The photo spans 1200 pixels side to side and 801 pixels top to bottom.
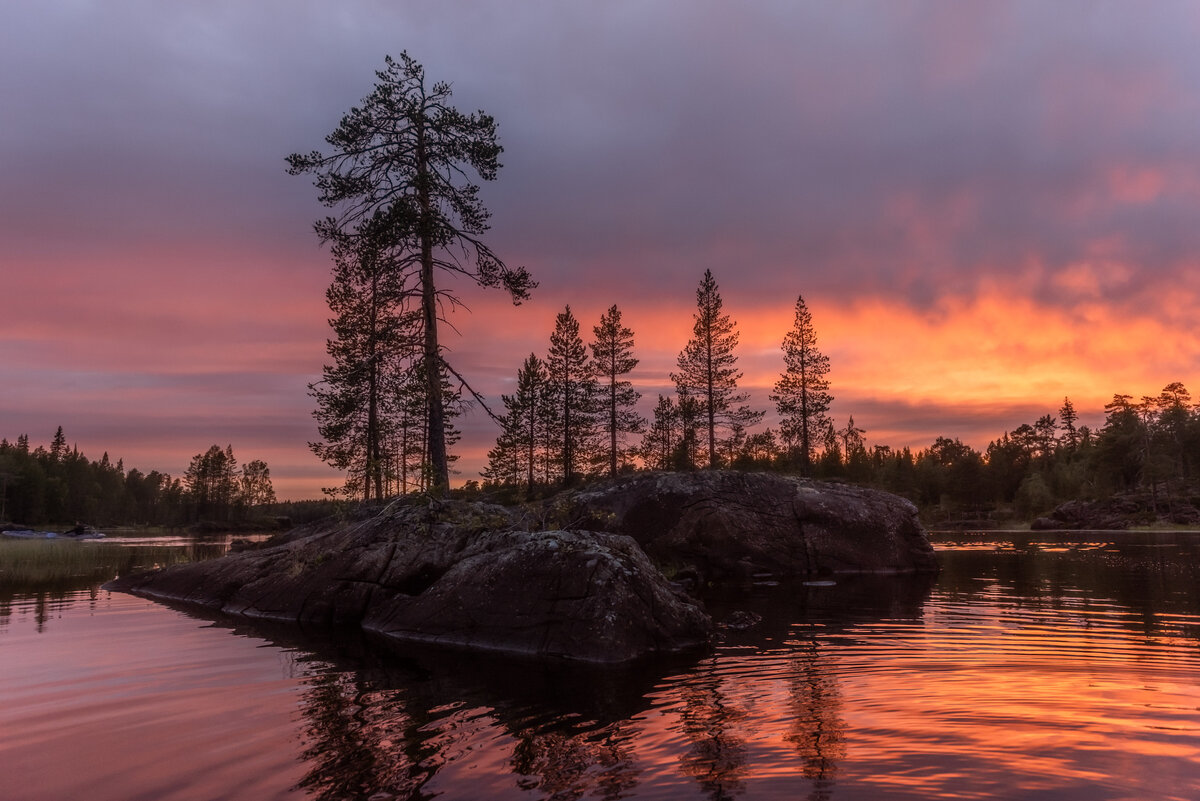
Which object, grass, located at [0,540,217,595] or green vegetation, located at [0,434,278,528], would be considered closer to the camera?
grass, located at [0,540,217,595]

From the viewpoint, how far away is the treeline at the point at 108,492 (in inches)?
4146

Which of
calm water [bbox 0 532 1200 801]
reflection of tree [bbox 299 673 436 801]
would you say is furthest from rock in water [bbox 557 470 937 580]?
reflection of tree [bbox 299 673 436 801]

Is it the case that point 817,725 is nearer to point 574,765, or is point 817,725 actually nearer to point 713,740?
point 713,740

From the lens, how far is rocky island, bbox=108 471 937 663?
10219mm

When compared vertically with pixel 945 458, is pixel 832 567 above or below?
below

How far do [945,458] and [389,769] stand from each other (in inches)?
5668

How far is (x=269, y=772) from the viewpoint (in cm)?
515

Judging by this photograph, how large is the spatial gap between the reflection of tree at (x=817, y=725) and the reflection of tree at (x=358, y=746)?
2.93 metres

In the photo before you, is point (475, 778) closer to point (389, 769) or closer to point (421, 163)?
point (389, 769)

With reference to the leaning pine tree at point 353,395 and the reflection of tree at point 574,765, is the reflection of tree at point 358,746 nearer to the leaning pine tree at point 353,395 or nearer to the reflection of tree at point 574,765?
the reflection of tree at point 574,765

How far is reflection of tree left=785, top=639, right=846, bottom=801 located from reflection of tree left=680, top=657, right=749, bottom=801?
51 centimetres

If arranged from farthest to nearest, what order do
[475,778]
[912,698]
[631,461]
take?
[631,461], [912,698], [475,778]

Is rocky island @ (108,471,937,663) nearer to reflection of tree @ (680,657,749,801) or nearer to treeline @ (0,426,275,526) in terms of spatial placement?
reflection of tree @ (680,657,749,801)

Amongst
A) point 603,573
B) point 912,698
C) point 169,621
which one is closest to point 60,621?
point 169,621
